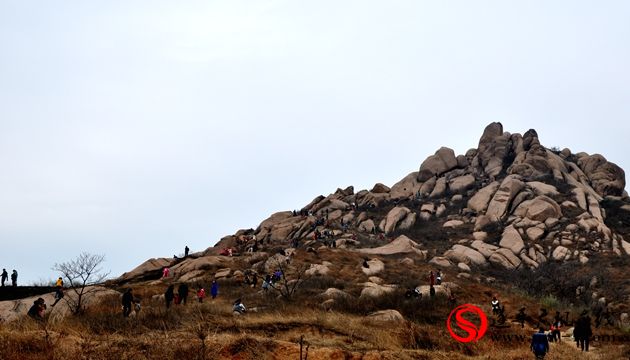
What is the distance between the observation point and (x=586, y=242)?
47.6 meters

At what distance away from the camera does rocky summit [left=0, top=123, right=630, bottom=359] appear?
14.5 m

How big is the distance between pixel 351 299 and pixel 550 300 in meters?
13.2

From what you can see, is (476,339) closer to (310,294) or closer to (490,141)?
(310,294)

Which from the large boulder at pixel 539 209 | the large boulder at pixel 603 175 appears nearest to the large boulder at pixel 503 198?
the large boulder at pixel 539 209

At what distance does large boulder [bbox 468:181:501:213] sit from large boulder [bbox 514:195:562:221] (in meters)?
4.84

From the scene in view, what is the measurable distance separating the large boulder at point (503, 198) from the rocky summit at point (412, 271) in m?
0.20

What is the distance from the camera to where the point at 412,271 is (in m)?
38.2

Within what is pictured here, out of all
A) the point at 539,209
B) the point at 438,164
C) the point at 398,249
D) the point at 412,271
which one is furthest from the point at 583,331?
the point at 438,164

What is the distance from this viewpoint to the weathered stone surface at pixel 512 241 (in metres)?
48.4

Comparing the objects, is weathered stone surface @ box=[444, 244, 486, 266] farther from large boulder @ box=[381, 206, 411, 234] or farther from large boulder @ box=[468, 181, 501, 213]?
large boulder @ box=[381, 206, 411, 234]

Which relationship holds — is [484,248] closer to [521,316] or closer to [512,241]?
[512,241]

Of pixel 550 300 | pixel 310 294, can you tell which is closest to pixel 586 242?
pixel 550 300

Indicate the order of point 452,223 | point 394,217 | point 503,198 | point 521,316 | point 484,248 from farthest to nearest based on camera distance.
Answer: point 394,217 < point 452,223 < point 503,198 < point 484,248 < point 521,316

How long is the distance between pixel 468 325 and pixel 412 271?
17.5m
